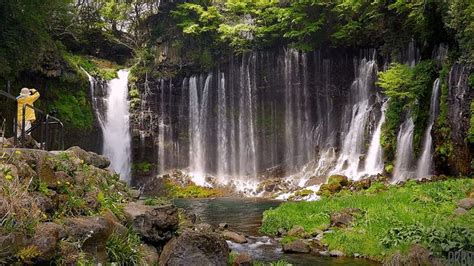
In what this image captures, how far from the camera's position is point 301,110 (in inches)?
1534

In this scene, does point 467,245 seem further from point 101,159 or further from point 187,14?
point 187,14

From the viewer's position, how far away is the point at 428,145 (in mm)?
A: 25984

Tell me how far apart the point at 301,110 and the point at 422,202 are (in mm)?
23408

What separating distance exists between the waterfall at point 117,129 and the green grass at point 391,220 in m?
22.4

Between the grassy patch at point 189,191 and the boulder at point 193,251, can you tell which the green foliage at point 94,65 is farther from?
the boulder at point 193,251

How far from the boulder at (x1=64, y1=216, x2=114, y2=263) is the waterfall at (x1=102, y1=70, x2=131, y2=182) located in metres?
30.3

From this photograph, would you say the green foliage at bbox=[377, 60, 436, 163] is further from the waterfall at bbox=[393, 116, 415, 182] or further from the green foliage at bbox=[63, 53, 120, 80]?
the green foliage at bbox=[63, 53, 120, 80]

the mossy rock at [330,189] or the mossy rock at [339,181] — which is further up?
the mossy rock at [339,181]

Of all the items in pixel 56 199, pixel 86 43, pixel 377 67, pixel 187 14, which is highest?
pixel 187 14

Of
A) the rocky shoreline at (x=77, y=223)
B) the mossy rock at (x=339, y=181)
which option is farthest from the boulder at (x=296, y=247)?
the mossy rock at (x=339, y=181)

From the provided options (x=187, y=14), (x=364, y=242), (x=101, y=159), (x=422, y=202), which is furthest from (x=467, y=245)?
(x=187, y=14)

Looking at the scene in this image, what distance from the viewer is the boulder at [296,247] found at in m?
13.0

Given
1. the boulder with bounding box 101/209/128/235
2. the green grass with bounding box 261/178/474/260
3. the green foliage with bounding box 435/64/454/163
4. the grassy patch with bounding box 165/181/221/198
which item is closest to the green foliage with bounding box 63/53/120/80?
the grassy patch with bounding box 165/181/221/198

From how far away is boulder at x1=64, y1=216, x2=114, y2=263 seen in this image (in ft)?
24.9
